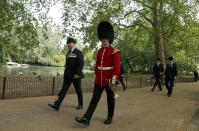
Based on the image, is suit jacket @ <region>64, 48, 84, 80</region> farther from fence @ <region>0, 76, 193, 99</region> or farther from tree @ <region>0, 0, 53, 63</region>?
tree @ <region>0, 0, 53, 63</region>

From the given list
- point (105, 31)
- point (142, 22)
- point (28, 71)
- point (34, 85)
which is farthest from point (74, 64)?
point (28, 71)

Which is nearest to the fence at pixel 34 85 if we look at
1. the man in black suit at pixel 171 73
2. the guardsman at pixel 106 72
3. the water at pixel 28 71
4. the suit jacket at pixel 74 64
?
the suit jacket at pixel 74 64

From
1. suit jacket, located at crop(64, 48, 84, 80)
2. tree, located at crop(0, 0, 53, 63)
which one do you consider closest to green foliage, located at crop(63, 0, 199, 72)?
tree, located at crop(0, 0, 53, 63)

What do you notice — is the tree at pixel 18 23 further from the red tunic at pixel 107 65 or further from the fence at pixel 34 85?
the red tunic at pixel 107 65

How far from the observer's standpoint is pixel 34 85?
9.88m

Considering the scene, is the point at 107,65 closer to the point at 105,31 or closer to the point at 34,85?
the point at 105,31

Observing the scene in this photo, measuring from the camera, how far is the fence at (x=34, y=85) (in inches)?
338

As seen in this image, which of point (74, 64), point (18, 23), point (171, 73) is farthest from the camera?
point (18, 23)

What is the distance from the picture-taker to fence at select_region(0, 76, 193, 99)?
858 centimetres

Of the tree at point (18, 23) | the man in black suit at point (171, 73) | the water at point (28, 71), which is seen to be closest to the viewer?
the man in black suit at point (171, 73)

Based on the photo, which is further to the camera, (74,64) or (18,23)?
(18,23)

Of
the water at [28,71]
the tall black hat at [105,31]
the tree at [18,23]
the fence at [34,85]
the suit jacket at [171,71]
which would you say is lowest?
the fence at [34,85]

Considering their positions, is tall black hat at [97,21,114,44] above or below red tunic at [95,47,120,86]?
above

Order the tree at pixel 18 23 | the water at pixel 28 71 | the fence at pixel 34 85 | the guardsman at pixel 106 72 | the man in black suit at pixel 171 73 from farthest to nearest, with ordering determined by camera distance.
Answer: the water at pixel 28 71 < the tree at pixel 18 23 < the man in black suit at pixel 171 73 < the fence at pixel 34 85 < the guardsman at pixel 106 72
